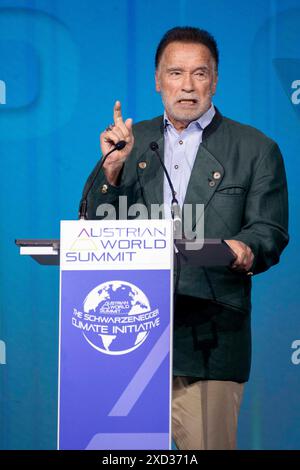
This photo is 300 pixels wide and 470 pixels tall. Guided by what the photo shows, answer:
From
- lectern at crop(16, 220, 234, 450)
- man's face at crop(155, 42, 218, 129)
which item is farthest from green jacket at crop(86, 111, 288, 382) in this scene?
lectern at crop(16, 220, 234, 450)

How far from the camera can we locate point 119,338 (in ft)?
7.80

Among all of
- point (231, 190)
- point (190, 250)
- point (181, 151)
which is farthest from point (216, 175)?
point (190, 250)

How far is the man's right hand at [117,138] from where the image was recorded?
280 cm

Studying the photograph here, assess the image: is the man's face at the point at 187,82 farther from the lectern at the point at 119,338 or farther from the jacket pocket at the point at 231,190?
the lectern at the point at 119,338

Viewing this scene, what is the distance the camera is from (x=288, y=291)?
157 inches

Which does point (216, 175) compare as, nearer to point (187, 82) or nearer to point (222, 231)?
point (222, 231)

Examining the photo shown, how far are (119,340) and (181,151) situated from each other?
999 mm

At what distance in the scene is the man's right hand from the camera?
2.80 meters

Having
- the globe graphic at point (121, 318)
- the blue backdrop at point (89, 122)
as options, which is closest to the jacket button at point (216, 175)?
the globe graphic at point (121, 318)

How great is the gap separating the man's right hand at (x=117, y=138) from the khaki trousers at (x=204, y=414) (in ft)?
2.52

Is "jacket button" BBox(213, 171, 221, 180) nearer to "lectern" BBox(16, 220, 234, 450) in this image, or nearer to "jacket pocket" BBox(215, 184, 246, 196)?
"jacket pocket" BBox(215, 184, 246, 196)
